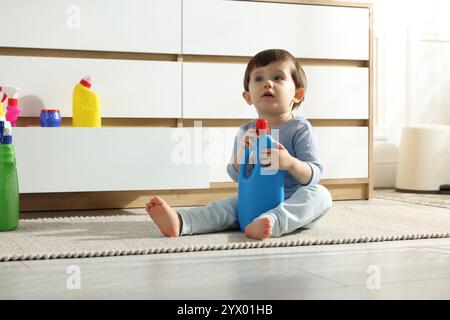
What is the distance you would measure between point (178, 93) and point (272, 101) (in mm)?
611

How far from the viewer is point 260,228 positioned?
1407 mm

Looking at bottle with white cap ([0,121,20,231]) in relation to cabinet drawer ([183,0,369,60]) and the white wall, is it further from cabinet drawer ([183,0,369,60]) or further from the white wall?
the white wall

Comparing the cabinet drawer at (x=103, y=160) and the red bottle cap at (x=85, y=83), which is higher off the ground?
the red bottle cap at (x=85, y=83)

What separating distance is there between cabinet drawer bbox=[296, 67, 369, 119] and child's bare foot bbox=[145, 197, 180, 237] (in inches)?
37.2

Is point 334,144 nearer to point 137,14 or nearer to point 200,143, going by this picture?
point 200,143

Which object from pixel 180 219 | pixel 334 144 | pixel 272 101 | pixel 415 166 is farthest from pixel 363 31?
pixel 180 219

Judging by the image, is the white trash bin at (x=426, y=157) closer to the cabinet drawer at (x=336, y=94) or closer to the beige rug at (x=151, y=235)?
the cabinet drawer at (x=336, y=94)

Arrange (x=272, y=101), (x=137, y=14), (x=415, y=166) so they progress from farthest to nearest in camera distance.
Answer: (x=415, y=166), (x=137, y=14), (x=272, y=101)

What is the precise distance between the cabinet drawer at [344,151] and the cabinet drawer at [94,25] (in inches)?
23.6

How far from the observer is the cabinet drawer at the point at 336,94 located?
2.31m

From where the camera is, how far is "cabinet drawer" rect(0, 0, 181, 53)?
6.53ft

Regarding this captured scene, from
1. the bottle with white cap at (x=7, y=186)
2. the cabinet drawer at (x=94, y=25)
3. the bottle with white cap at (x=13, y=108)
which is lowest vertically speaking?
the bottle with white cap at (x=7, y=186)

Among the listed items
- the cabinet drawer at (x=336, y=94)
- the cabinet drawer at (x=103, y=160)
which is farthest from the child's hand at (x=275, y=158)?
the cabinet drawer at (x=336, y=94)
